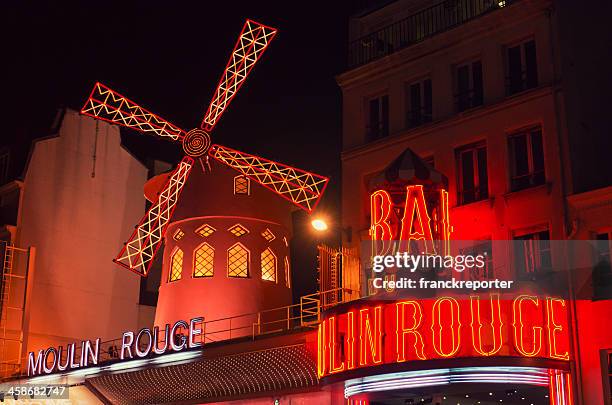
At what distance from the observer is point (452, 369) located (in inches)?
497

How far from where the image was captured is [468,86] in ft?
51.2

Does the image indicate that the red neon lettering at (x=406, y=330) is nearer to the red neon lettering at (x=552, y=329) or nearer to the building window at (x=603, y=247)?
the red neon lettering at (x=552, y=329)

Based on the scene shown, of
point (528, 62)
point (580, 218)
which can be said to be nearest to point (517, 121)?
point (528, 62)

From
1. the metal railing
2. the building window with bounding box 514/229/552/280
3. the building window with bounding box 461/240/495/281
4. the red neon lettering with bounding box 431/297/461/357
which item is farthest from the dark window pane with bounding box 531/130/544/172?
the metal railing

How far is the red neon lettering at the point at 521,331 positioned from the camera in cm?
1248

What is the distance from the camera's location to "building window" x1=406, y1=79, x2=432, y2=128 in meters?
16.1

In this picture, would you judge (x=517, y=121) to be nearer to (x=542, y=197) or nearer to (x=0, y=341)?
(x=542, y=197)

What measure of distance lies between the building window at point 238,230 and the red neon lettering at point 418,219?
7.78 metres

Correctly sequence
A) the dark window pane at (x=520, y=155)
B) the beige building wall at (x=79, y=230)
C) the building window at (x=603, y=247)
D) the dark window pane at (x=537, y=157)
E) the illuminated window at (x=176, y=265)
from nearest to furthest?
the building window at (x=603, y=247) → the dark window pane at (x=537, y=157) → the dark window pane at (x=520, y=155) → the illuminated window at (x=176, y=265) → the beige building wall at (x=79, y=230)

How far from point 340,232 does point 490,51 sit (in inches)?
166

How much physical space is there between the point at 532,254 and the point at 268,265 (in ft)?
28.6

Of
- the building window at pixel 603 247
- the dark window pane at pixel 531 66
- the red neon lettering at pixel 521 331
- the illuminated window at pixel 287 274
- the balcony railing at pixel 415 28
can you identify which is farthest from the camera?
the illuminated window at pixel 287 274

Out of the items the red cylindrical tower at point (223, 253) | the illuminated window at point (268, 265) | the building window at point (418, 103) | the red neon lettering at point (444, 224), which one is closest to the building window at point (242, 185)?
the red cylindrical tower at point (223, 253)

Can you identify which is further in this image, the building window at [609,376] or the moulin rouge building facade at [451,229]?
the moulin rouge building facade at [451,229]
